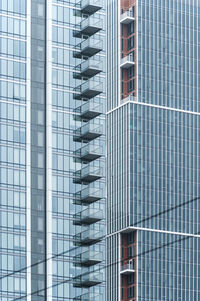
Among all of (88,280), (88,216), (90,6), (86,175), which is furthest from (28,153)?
(90,6)

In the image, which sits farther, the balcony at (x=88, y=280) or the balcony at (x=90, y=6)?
the balcony at (x=90, y=6)

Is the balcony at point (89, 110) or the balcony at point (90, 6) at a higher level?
the balcony at point (90, 6)

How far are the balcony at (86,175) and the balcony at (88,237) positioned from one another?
22.8ft

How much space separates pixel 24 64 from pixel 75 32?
11969 millimetres

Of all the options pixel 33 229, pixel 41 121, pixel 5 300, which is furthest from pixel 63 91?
pixel 5 300

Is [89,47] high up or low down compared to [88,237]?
up

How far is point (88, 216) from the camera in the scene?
168625 millimetres

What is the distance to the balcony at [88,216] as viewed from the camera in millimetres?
167875

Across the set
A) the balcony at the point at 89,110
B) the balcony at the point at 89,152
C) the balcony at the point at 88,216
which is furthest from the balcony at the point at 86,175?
the balcony at the point at 89,110

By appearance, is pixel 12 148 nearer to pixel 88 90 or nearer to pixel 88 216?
pixel 88 216

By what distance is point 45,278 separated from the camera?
162 metres

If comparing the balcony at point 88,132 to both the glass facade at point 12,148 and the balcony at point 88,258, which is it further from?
the balcony at point 88,258

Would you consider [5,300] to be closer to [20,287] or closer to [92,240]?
[20,287]

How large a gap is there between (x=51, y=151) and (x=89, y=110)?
8.95 metres
